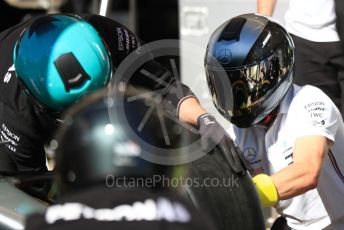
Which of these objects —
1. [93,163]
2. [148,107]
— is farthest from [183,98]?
[93,163]

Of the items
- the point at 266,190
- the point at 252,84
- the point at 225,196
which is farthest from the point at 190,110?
the point at 225,196

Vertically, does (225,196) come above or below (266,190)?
above

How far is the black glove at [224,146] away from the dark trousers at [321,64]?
1.61 meters

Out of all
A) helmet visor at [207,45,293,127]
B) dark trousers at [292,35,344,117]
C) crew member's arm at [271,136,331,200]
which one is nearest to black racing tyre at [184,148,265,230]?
crew member's arm at [271,136,331,200]

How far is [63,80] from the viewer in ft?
9.96

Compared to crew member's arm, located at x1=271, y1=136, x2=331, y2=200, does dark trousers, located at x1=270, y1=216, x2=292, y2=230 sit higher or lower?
lower

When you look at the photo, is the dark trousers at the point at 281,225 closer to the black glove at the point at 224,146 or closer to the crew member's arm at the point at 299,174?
the crew member's arm at the point at 299,174

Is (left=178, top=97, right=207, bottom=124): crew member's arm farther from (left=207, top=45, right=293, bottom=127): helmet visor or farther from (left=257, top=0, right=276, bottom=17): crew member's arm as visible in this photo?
(left=257, top=0, right=276, bottom=17): crew member's arm

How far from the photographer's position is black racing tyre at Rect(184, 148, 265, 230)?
8.42 ft

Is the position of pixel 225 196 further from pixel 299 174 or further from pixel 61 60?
pixel 61 60

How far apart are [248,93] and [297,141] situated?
0.29 meters

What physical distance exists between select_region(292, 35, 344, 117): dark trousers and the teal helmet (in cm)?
169

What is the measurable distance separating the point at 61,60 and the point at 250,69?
0.79 metres

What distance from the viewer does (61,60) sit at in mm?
2951
